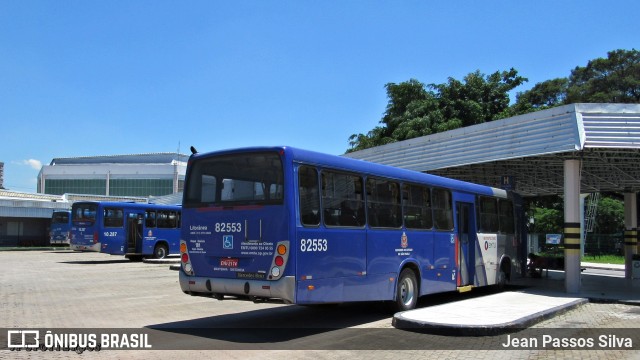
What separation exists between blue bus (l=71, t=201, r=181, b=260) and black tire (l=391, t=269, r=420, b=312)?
786 inches

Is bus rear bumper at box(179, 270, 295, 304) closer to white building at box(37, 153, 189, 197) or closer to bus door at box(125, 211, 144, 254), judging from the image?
bus door at box(125, 211, 144, 254)

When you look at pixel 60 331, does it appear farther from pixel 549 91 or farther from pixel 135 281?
pixel 549 91

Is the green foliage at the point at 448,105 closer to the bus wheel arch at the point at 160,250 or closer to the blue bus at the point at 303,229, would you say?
the bus wheel arch at the point at 160,250

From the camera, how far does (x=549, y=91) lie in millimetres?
54188

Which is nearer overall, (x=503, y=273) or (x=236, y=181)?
(x=236, y=181)

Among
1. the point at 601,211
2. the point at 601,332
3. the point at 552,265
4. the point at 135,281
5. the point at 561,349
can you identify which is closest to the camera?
the point at 561,349

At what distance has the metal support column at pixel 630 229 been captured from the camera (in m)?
22.5

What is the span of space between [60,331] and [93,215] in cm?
2011

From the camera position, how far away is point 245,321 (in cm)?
1088

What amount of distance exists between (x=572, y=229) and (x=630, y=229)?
8987 mm

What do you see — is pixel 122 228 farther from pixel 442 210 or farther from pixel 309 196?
pixel 309 196

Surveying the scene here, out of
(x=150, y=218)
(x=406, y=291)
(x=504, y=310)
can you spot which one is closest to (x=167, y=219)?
(x=150, y=218)

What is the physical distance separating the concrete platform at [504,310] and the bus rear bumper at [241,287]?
8.00 ft

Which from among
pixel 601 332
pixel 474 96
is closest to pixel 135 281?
pixel 601 332
